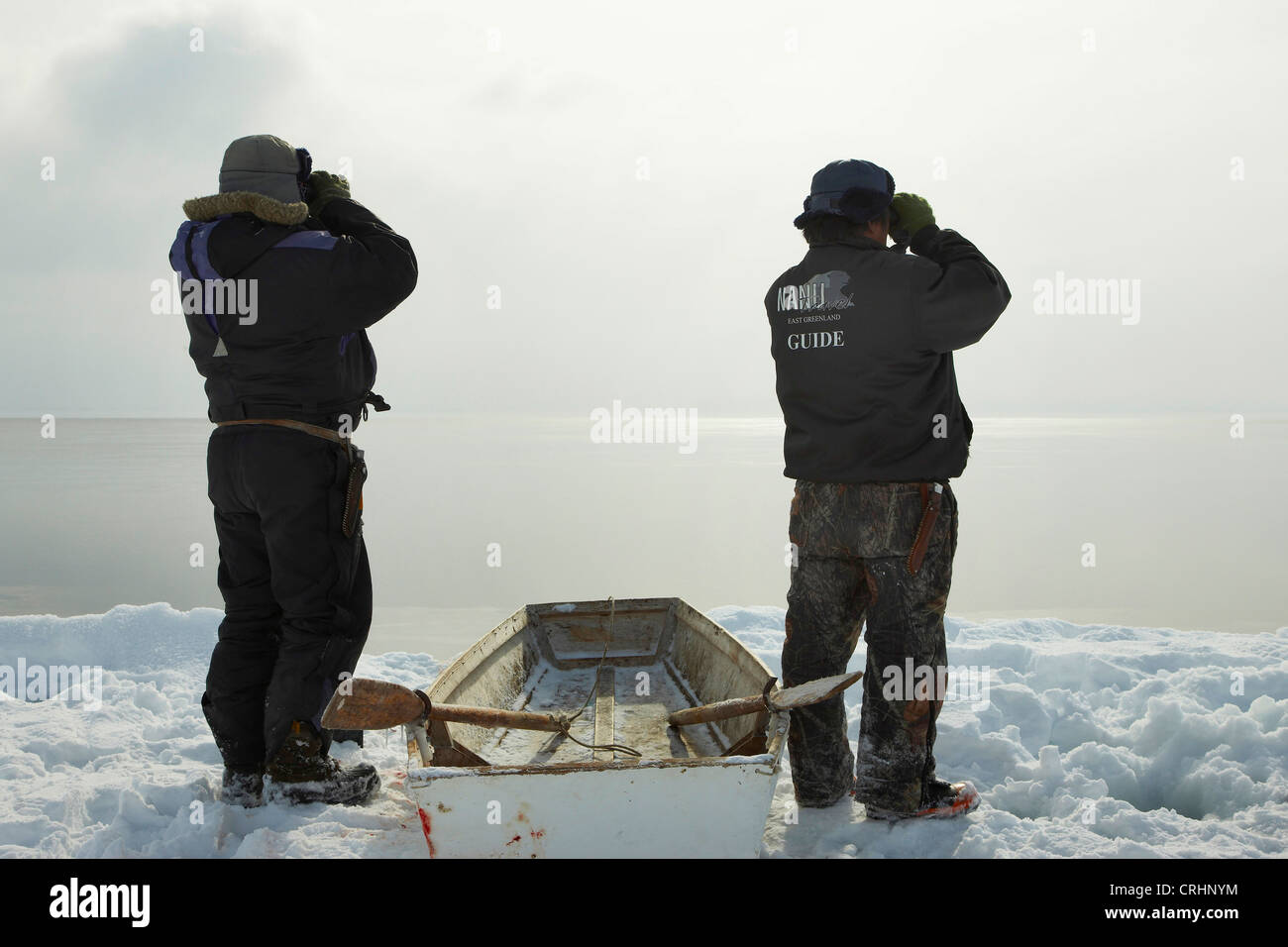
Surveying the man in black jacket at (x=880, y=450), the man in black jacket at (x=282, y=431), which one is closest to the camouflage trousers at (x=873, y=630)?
the man in black jacket at (x=880, y=450)

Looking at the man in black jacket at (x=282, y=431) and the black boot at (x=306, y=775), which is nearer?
the man in black jacket at (x=282, y=431)

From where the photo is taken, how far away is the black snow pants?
3.48 m

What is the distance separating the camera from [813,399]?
3.56 meters

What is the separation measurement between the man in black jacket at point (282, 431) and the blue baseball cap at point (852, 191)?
157cm

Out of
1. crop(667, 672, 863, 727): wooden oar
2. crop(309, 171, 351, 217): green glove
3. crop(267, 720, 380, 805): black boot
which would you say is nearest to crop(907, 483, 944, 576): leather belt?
crop(667, 672, 863, 727): wooden oar

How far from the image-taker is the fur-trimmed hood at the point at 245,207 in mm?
3455

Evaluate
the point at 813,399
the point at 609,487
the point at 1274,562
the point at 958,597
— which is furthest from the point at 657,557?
the point at 813,399

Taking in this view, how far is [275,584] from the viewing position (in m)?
3.52

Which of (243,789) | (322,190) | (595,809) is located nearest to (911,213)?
(322,190)

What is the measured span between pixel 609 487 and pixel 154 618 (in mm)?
11702

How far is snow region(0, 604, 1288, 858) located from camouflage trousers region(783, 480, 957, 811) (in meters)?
0.19

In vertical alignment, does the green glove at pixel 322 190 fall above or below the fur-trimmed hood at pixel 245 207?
above

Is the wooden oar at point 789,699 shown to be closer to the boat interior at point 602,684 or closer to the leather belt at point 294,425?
the boat interior at point 602,684

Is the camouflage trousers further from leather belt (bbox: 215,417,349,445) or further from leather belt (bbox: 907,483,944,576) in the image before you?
leather belt (bbox: 215,417,349,445)
